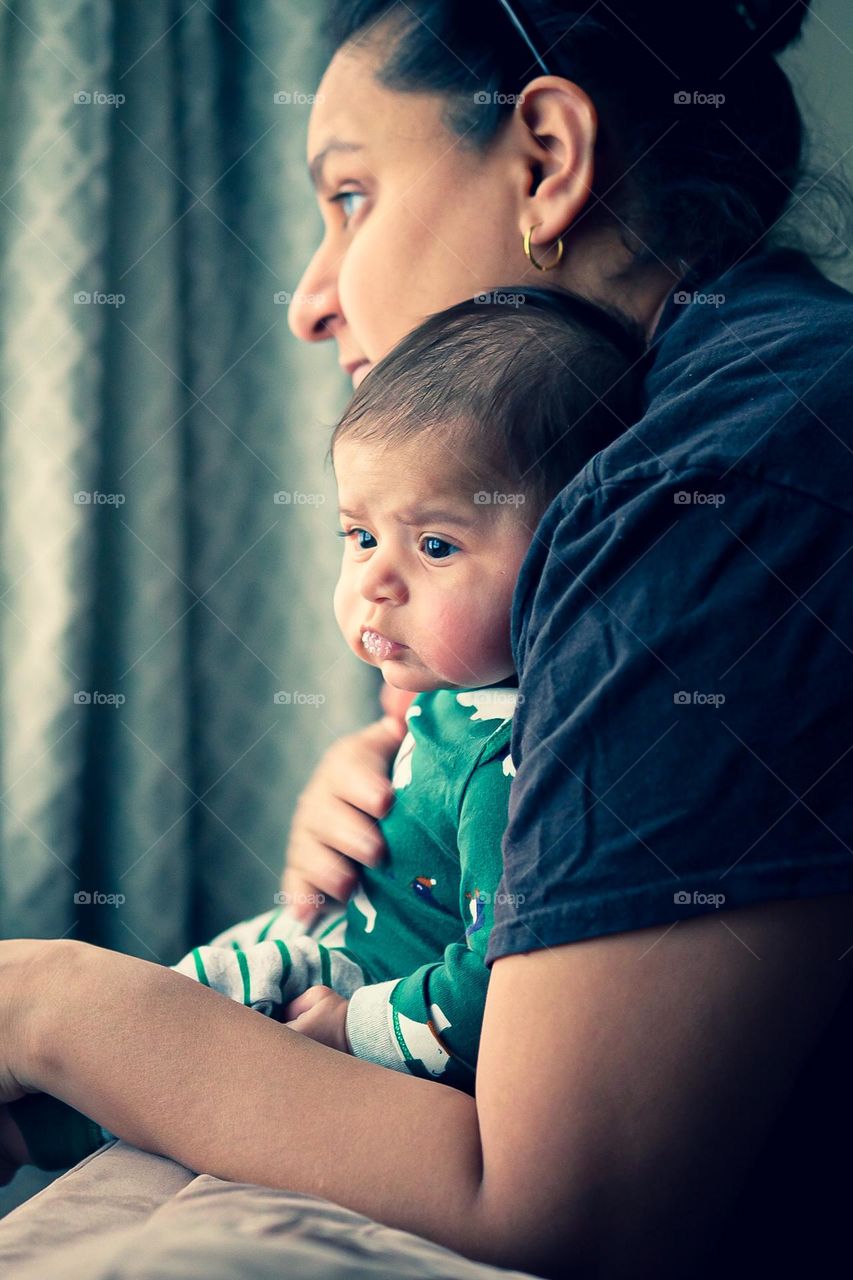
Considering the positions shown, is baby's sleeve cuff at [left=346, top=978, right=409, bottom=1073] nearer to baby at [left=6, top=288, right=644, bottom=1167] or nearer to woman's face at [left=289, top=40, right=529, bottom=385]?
baby at [left=6, top=288, right=644, bottom=1167]

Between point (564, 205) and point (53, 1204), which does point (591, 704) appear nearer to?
point (53, 1204)

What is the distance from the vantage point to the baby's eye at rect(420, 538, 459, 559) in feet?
3.02

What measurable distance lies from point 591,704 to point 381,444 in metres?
0.42

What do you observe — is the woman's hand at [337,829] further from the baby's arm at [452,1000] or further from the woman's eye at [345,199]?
the woman's eye at [345,199]

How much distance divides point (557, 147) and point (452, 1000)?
729 mm

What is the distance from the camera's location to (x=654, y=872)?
56 cm

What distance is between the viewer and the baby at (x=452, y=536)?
0.90 m

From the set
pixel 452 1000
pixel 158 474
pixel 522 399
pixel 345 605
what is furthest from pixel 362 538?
pixel 158 474

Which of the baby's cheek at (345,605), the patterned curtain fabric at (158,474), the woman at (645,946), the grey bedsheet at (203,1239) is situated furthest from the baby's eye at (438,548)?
the patterned curtain fabric at (158,474)

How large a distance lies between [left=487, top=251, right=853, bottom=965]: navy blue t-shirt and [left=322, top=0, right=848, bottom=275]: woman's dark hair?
1.07 feet

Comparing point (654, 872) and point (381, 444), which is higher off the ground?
point (381, 444)

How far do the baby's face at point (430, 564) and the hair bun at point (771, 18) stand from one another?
483 mm

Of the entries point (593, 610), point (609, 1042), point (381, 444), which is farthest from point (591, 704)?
point (381, 444)

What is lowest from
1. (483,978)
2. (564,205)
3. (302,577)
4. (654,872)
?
(483,978)
